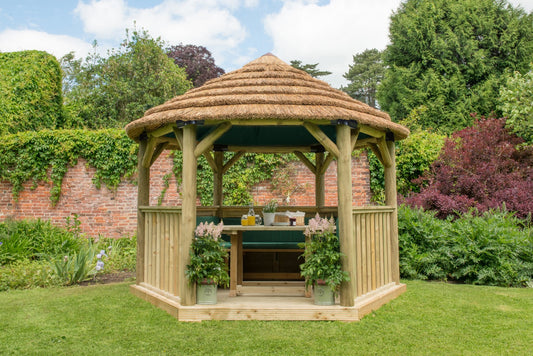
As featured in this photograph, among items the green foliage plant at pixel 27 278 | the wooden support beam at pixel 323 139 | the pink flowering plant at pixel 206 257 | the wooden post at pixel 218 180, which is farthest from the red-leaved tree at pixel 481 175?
the green foliage plant at pixel 27 278

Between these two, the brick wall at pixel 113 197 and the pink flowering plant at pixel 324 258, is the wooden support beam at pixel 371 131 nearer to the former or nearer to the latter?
the pink flowering plant at pixel 324 258

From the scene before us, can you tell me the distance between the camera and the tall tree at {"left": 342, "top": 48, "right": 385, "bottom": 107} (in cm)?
3394

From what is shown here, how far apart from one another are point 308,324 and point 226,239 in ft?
9.09

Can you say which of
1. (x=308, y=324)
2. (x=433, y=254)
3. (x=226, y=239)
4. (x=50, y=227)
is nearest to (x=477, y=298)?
(x=433, y=254)

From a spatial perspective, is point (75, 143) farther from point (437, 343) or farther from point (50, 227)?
point (437, 343)

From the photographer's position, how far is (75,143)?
1032 centimetres

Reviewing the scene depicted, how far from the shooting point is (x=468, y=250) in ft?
23.2

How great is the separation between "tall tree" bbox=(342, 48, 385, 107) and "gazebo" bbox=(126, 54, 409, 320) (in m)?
29.2

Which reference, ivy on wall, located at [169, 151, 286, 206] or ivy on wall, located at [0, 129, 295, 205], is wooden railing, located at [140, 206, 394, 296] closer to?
ivy on wall, located at [169, 151, 286, 206]

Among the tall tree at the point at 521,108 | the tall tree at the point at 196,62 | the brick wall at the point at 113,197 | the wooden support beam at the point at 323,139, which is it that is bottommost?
the brick wall at the point at 113,197

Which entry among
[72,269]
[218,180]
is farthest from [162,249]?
[218,180]

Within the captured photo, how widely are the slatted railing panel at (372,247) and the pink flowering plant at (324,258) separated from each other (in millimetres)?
370

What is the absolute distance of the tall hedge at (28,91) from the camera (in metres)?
12.4

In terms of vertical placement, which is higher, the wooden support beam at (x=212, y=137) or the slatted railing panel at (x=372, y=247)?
the wooden support beam at (x=212, y=137)
